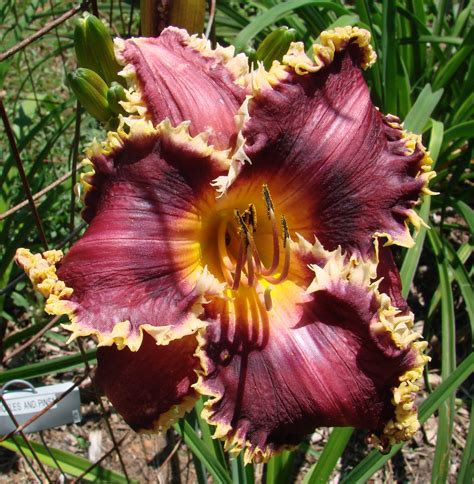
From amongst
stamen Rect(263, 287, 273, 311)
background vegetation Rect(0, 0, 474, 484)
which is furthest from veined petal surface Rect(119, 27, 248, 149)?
background vegetation Rect(0, 0, 474, 484)

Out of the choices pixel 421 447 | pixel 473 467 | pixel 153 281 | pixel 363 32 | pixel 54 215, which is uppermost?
pixel 363 32

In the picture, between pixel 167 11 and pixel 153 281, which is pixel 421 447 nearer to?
pixel 153 281

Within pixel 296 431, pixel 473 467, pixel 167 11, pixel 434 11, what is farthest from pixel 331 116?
pixel 434 11

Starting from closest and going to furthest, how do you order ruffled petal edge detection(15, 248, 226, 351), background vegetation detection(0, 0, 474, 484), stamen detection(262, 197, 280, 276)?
ruffled petal edge detection(15, 248, 226, 351) < stamen detection(262, 197, 280, 276) < background vegetation detection(0, 0, 474, 484)

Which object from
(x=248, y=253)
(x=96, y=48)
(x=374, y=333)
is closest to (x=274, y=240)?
(x=248, y=253)

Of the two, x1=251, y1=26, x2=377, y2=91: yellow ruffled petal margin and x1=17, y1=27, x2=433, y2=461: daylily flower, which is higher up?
x1=251, y1=26, x2=377, y2=91: yellow ruffled petal margin

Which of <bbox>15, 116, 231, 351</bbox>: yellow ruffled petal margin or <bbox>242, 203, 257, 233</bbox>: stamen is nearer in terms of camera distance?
<bbox>15, 116, 231, 351</bbox>: yellow ruffled petal margin

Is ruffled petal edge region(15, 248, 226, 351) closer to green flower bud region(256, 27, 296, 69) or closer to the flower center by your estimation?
the flower center

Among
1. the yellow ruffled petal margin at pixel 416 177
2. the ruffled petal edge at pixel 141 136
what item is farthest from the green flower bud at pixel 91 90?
the yellow ruffled petal margin at pixel 416 177
